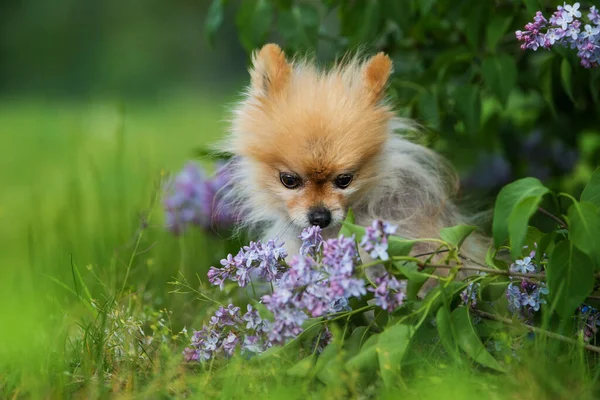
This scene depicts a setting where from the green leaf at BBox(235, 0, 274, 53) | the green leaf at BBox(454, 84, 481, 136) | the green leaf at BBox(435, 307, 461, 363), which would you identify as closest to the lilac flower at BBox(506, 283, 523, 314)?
the green leaf at BBox(435, 307, 461, 363)

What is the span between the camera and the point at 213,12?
3.63 meters

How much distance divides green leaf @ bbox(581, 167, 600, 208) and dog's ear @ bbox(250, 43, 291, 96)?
4.12ft

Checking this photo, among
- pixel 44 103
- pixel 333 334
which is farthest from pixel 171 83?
pixel 333 334

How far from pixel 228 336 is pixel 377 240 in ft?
2.21

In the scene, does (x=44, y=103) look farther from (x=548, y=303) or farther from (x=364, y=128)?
(x=548, y=303)

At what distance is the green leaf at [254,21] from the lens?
3.55m

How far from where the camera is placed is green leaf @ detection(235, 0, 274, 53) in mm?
3547

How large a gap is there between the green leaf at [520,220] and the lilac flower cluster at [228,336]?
844 millimetres

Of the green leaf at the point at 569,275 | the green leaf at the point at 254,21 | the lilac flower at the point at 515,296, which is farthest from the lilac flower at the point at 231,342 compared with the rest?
the green leaf at the point at 254,21

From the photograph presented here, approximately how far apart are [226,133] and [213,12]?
1.75 ft

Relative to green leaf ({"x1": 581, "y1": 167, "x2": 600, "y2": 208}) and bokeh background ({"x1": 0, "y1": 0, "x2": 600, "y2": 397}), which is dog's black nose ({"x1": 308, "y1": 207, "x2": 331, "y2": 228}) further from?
green leaf ({"x1": 581, "y1": 167, "x2": 600, "y2": 208})

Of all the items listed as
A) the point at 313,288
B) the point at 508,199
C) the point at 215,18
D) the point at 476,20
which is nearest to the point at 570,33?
the point at 508,199

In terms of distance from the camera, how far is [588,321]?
8.69ft

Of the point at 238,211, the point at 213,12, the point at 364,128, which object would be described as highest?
the point at 213,12
